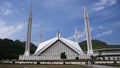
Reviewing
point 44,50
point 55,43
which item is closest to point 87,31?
point 55,43

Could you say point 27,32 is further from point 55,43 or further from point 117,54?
point 117,54

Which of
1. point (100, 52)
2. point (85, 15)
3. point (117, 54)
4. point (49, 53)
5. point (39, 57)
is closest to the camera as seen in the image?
point (39, 57)

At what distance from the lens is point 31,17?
49781mm

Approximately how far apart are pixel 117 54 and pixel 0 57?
36552 mm

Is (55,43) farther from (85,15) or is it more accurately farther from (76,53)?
(85,15)

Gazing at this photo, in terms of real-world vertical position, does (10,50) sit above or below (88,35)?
below

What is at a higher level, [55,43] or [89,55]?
[55,43]

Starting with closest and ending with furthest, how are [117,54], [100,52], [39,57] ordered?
[39,57], [117,54], [100,52]

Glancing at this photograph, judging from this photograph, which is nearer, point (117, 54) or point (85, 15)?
point (85, 15)

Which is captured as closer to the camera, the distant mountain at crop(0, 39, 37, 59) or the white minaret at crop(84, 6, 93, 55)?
the white minaret at crop(84, 6, 93, 55)

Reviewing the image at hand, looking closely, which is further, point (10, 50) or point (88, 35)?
point (10, 50)

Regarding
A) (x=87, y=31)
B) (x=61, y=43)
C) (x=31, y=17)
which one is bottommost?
(x=61, y=43)

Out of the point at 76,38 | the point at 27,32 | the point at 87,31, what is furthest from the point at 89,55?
the point at 76,38

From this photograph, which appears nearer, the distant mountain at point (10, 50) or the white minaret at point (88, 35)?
the white minaret at point (88, 35)
